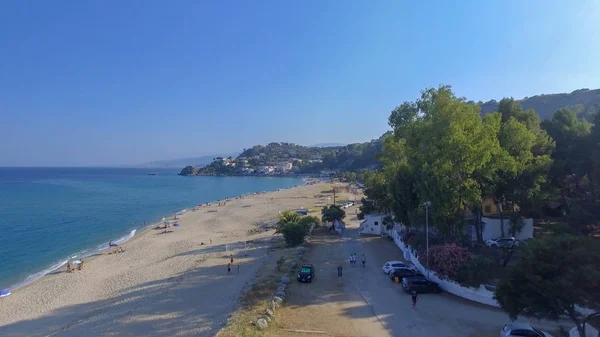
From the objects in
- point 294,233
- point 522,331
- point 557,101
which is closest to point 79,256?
point 294,233

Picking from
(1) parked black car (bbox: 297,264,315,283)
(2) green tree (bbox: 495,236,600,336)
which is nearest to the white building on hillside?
(1) parked black car (bbox: 297,264,315,283)

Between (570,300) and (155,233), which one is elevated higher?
(570,300)

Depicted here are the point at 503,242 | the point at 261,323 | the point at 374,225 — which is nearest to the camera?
the point at 261,323

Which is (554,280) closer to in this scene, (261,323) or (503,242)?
(261,323)

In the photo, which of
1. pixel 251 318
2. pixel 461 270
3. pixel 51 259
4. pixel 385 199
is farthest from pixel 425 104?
pixel 51 259

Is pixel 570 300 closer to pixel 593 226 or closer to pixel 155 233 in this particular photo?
pixel 593 226

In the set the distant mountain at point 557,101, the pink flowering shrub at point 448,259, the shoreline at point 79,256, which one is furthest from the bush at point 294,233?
the distant mountain at point 557,101
